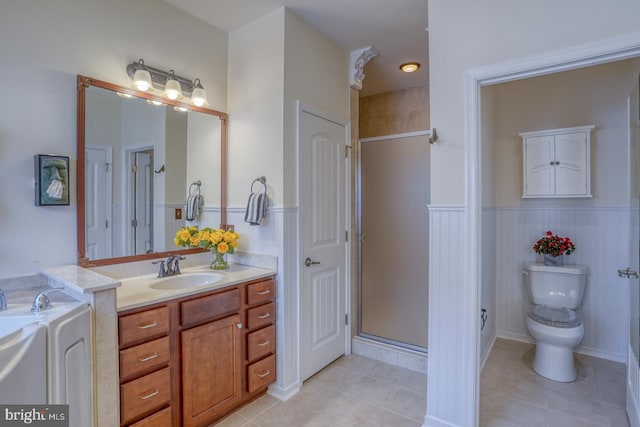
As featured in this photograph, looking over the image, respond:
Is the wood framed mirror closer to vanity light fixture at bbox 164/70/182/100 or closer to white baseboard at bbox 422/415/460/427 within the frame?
vanity light fixture at bbox 164/70/182/100

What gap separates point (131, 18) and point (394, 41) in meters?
1.93

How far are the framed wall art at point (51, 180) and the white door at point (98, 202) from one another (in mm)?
118

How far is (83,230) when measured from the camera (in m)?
1.85

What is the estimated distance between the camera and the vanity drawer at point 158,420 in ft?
5.25

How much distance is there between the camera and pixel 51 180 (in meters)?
1.70

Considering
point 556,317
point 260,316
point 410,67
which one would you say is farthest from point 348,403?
point 410,67

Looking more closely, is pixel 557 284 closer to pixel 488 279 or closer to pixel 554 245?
pixel 554 245

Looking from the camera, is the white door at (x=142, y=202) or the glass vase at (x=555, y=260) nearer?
the white door at (x=142, y=202)

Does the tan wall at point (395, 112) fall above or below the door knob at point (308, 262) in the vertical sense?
above

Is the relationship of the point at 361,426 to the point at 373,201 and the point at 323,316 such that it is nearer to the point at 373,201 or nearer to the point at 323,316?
the point at 323,316

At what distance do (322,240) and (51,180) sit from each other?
175 cm

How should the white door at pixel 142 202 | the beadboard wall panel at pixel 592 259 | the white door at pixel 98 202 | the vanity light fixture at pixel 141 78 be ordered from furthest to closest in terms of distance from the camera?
the beadboard wall panel at pixel 592 259, the white door at pixel 142 202, the vanity light fixture at pixel 141 78, the white door at pixel 98 202

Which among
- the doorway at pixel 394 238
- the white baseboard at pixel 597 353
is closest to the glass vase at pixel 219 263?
the doorway at pixel 394 238

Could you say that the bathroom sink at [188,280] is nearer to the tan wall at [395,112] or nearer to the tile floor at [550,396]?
the tile floor at [550,396]
